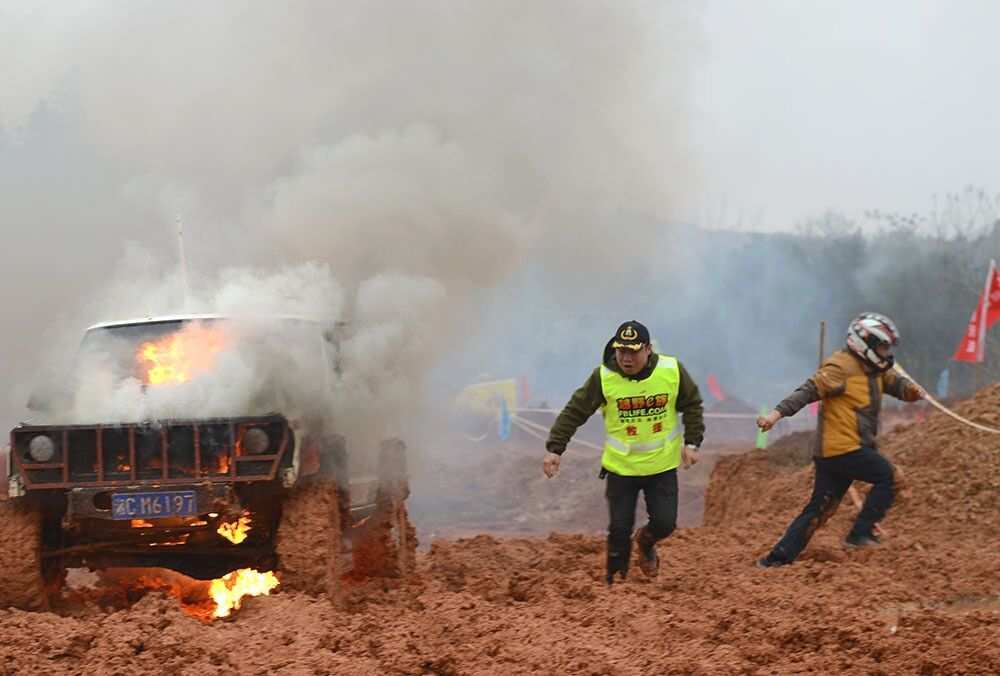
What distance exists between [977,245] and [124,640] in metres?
33.1

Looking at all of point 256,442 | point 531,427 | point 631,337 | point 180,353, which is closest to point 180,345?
point 180,353

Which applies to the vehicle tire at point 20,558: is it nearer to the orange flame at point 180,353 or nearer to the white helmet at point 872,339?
the orange flame at point 180,353

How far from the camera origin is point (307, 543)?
23.3 feet

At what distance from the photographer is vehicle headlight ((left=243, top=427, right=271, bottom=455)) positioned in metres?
7.07

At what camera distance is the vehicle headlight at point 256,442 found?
23.2 ft

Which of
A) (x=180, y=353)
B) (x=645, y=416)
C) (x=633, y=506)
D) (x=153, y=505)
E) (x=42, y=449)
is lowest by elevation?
(x=633, y=506)

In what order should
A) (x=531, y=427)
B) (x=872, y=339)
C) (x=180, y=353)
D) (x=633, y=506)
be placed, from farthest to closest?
(x=531, y=427) < (x=180, y=353) < (x=872, y=339) < (x=633, y=506)

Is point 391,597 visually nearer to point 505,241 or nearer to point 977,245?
point 505,241

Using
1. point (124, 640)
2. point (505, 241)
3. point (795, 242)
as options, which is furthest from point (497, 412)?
point (124, 640)

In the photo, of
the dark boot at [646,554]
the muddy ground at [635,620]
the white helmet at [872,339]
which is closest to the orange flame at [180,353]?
the muddy ground at [635,620]

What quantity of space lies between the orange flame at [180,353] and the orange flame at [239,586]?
129 centimetres

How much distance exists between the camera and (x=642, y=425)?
7160 mm

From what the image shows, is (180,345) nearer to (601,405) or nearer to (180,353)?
(180,353)

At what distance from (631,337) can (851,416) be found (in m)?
1.67
